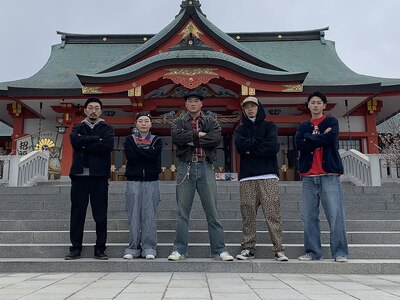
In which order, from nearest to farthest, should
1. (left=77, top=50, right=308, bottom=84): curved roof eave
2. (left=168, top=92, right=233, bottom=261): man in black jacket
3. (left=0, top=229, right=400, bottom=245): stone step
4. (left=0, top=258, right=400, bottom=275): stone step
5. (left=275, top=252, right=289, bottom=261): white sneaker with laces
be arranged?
(left=0, top=258, right=400, bottom=275): stone step → (left=275, top=252, right=289, bottom=261): white sneaker with laces → (left=168, top=92, right=233, bottom=261): man in black jacket → (left=0, top=229, right=400, bottom=245): stone step → (left=77, top=50, right=308, bottom=84): curved roof eave

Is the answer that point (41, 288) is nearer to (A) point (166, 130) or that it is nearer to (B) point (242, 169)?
(B) point (242, 169)

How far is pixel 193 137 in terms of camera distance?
4.12m

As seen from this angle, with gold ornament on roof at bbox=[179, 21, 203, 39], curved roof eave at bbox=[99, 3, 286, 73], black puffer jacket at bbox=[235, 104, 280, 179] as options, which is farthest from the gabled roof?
black puffer jacket at bbox=[235, 104, 280, 179]

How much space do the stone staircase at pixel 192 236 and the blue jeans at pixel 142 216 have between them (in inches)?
9.5

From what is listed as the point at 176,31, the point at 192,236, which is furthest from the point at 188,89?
the point at 192,236

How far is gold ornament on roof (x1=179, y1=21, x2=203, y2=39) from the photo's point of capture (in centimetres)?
1224

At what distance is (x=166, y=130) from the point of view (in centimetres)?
1334

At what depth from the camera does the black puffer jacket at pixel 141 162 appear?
4363 mm

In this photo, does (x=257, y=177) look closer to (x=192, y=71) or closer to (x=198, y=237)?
(x=198, y=237)

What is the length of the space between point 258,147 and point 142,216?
5.42ft

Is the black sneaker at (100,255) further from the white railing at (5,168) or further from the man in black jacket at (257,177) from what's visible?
the white railing at (5,168)

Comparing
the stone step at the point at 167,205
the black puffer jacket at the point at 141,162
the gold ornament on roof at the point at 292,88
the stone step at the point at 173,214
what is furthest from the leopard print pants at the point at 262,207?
the gold ornament on roof at the point at 292,88

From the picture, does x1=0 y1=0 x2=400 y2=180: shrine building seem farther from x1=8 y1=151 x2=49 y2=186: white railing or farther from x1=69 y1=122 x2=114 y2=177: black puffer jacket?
x1=69 y1=122 x2=114 y2=177: black puffer jacket

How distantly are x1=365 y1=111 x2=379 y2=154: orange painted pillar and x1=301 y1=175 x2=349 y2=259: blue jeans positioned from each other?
970 cm
